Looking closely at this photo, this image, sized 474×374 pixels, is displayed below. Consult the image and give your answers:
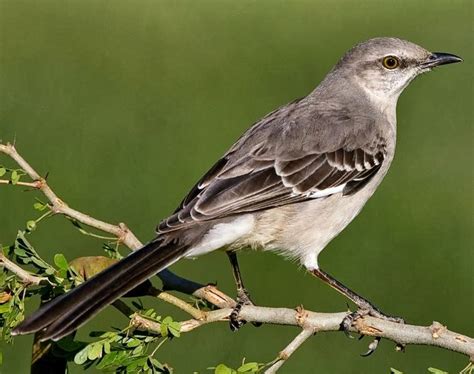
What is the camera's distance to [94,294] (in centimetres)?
390

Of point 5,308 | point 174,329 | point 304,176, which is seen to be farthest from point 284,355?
point 304,176

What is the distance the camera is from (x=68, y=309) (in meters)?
3.78

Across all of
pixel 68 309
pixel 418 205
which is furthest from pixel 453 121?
pixel 68 309

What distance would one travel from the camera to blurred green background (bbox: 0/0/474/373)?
7.14 m

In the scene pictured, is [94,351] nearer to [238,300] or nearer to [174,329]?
[174,329]

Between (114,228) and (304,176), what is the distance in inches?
54.3

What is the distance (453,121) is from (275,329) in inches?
136

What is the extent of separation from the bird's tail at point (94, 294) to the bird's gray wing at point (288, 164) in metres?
0.43

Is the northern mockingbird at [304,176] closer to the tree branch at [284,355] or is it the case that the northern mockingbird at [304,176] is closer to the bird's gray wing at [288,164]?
the bird's gray wing at [288,164]

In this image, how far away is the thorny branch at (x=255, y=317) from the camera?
12.3 feet

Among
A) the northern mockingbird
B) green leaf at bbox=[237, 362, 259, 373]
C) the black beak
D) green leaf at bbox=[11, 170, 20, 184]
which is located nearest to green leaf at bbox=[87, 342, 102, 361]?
green leaf at bbox=[237, 362, 259, 373]

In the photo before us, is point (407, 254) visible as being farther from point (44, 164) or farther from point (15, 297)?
point (15, 297)

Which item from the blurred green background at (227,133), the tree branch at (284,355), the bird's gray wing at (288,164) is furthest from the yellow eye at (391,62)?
the tree branch at (284,355)

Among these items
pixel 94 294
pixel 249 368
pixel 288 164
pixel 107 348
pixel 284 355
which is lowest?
pixel 284 355
